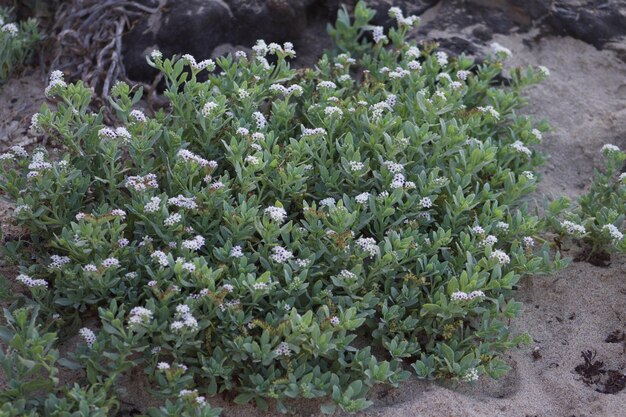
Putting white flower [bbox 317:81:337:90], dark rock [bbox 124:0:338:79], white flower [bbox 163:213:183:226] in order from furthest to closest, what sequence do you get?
dark rock [bbox 124:0:338:79], white flower [bbox 317:81:337:90], white flower [bbox 163:213:183:226]

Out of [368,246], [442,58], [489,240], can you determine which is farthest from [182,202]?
[442,58]

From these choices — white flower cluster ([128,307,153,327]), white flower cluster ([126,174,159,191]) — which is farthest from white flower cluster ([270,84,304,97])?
white flower cluster ([128,307,153,327])

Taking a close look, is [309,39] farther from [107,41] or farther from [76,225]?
[76,225]

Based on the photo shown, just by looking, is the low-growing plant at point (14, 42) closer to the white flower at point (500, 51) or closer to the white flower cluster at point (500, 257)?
the white flower at point (500, 51)

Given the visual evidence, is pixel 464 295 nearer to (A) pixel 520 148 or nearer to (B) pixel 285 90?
(A) pixel 520 148

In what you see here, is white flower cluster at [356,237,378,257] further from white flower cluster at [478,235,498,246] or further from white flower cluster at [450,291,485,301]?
white flower cluster at [478,235,498,246]

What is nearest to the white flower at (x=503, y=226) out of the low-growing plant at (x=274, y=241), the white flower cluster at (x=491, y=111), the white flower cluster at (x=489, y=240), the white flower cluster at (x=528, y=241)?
the low-growing plant at (x=274, y=241)
